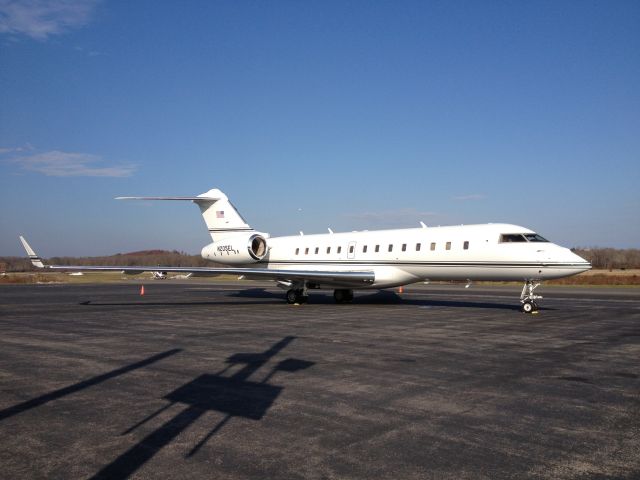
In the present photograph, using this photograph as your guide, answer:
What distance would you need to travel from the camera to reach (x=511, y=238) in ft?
59.8

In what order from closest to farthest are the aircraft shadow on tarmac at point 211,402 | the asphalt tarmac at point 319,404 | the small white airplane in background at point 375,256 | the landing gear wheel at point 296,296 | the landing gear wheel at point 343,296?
the asphalt tarmac at point 319,404
the aircraft shadow on tarmac at point 211,402
the small white airplane in background at point 375,256
the landing gear wheel at point 296,296
the landing gear wheel at point 343,296

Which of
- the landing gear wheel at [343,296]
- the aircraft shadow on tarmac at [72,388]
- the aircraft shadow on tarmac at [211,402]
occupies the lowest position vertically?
the aircraft shadow on tarmac at [72,388]

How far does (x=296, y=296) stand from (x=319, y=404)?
16.4 meters

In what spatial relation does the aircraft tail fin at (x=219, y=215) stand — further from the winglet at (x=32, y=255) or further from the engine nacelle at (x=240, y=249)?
the winglet at (x=32, y=255)

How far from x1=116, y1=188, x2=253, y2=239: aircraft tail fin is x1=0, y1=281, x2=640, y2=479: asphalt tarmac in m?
13.8

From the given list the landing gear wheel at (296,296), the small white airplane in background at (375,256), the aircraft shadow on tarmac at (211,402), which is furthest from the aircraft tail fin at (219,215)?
the aircraft shadow on tarmac at (211,402)

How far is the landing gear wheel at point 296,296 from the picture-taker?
74.4 feet

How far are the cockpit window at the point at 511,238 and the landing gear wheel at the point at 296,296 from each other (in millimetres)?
8309

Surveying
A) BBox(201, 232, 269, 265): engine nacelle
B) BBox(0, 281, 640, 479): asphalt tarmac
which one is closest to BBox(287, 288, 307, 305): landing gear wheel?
BBox(201, 232, 269, 265): engine nacelle

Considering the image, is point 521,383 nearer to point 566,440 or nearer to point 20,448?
point 566,440

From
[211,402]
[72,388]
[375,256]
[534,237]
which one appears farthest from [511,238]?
[72,388]

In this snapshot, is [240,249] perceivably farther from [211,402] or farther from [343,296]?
[211,402]

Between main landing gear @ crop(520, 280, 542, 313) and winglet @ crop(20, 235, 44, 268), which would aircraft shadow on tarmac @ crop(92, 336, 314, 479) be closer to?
main landing gear @ crop(520, 280, 542, 313)

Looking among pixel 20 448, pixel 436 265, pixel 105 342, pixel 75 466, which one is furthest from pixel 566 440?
pixel 436 265
